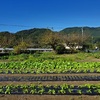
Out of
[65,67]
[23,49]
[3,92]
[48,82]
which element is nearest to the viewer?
[3,92]

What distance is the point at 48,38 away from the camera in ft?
Result: 103

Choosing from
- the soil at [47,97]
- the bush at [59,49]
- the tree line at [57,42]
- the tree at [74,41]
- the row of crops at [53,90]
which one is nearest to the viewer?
the soil at [47,97]

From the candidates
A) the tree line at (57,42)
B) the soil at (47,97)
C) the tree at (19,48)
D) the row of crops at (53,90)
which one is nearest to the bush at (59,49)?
the tree line at (57,42)

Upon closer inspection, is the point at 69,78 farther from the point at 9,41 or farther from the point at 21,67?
the point at 9,41

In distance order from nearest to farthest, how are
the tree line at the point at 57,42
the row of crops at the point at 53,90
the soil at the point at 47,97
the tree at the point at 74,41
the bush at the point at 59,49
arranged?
1. the soil at the point at 47,97
2. the row of crops at the point at 53,90
3. the bush at the point at 59,49
4. the tree line at the point at 57,42
5. the tree at the point at 74,41

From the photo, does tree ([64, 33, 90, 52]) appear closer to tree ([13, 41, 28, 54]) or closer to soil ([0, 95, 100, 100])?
tree ([13, 41, 28, 54])

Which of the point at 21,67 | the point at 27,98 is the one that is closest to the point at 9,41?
the point at 21,67

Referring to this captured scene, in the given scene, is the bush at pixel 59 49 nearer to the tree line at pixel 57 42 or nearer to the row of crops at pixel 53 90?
the tree line at pixel 57 42

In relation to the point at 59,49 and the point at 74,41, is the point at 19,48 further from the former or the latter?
the point at 74,41

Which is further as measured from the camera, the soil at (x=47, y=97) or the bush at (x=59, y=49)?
the bush at (x=59, y=49)

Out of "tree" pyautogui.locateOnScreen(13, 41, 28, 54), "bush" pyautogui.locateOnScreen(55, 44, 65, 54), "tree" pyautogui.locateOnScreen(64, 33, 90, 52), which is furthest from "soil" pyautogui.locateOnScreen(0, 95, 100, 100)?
"tree" pyautogui.locateOnScreen(64, 33, 90, 52)

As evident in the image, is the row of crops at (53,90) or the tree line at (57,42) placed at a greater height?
the tree line at (57,42)

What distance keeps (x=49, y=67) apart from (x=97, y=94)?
244 inches

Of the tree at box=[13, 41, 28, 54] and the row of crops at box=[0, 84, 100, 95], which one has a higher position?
the tree at box=[13, 41, 28, 54]
